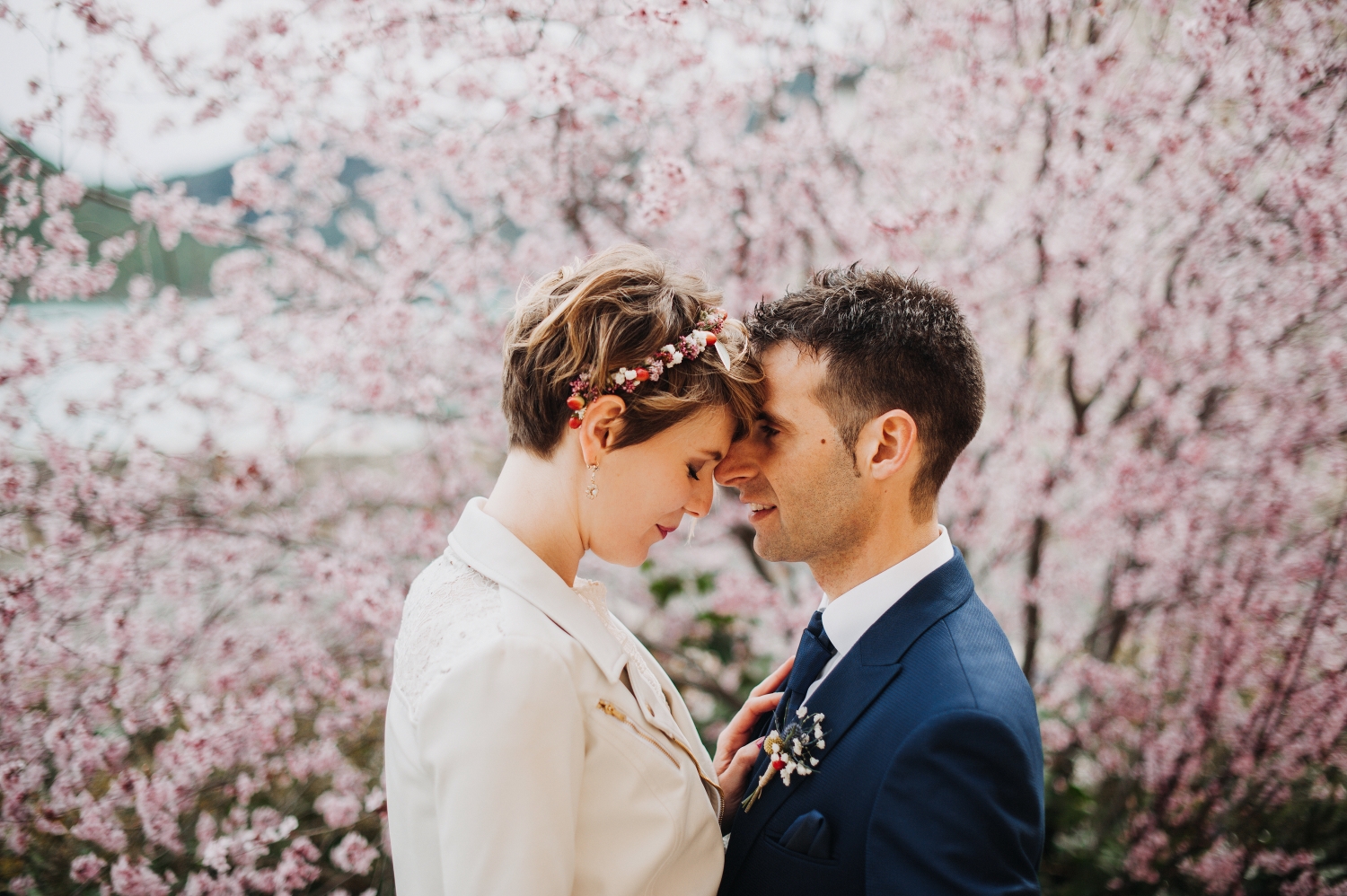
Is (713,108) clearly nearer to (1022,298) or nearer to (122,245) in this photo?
(1022,298)

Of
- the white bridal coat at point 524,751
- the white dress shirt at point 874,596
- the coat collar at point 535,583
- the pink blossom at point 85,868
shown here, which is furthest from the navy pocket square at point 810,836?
the pink blossom at point 85,868

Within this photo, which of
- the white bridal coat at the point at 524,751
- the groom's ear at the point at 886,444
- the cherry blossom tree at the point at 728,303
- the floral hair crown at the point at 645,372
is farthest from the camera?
the cherry blossom tree at the point at 728,303

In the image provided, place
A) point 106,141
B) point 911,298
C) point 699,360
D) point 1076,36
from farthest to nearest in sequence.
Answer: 1. point 1076,36
2. point 106,141
3. point 911,298
4. point 699,360

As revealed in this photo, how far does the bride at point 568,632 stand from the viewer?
3.69 feet

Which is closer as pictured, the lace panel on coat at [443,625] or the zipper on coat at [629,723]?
the lace panel on coat at [443,625]

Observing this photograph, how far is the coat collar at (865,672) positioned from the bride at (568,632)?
98 millimetres

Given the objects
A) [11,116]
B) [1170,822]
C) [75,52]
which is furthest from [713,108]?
[1170,822]

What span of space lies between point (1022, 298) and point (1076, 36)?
1.54 m

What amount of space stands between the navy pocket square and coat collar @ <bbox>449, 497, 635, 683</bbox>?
471 mm

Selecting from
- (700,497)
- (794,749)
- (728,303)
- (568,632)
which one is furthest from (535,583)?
(728,303)

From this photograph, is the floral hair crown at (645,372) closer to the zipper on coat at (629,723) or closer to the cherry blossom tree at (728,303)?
the zipper on coat at (629,723)

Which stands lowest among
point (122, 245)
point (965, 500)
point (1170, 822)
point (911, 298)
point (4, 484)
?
point (1170, 822)

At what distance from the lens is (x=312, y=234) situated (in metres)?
4.30

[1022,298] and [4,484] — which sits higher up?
[1022,298]
